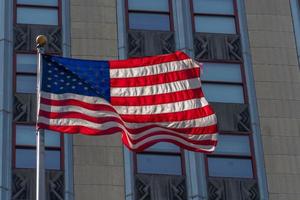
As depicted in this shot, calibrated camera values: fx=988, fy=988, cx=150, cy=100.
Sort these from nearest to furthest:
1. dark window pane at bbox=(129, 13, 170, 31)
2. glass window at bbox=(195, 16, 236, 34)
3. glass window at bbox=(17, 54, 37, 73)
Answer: glass window at bbox=(17, 54, 37, 73)
dark window pane at bbox=(129, 13, 170, 31)
glass window at bbox=(195, 16, 236, 34)

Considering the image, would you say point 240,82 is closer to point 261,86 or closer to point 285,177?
point 261,86

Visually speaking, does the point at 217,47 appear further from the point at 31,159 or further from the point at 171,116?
the point at 171,116

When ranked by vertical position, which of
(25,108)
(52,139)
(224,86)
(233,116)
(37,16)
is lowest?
(52,139)

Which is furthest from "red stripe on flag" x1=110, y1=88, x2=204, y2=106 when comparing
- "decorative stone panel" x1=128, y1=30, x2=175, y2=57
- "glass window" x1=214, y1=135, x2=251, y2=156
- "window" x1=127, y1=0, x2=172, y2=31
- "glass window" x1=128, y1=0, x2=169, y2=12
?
"glass window" x1=128, y1=0, x2=169, y2=12

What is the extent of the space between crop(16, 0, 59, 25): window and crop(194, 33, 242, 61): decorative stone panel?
15.7 feet

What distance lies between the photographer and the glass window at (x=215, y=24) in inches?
1314

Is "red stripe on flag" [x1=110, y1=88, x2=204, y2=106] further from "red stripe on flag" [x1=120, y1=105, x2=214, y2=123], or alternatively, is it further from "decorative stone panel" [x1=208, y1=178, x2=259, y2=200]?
"decorative stone panel" [x1=208, y1=178, x2=259, y2=200]

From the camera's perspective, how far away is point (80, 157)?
3014cm

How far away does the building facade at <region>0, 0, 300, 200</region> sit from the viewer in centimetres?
2984

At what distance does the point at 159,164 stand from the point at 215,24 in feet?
19.1

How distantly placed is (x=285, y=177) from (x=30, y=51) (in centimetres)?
911

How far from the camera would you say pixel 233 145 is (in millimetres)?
31250

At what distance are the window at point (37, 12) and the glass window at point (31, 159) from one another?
16.0 ft

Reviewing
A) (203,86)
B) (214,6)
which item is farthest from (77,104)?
(214,6)
